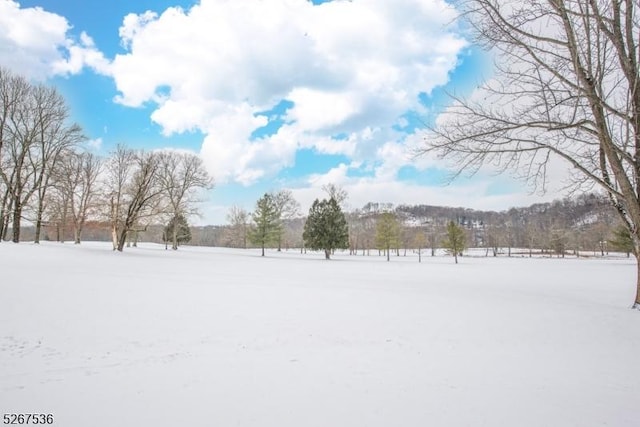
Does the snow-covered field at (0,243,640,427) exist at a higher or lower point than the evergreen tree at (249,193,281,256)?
lower

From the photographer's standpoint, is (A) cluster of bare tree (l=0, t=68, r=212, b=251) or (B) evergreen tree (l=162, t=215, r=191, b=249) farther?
(B) evergreen tree (l=162, t=215, r=191, b=249)

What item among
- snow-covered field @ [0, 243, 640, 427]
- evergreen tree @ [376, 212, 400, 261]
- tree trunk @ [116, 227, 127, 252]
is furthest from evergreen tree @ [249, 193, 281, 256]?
snow-covered field @ [0, 243, 640, 427]

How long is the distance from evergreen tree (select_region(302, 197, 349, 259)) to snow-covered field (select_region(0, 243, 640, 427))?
3127 cm

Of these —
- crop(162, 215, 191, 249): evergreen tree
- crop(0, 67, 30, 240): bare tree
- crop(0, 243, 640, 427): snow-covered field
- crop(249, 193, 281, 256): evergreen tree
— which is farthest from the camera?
crop(162, 215, 191, 249): evergreen tree

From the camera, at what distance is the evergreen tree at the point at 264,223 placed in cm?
4194

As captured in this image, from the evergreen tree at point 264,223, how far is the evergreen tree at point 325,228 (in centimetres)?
470

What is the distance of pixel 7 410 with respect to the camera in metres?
3.13

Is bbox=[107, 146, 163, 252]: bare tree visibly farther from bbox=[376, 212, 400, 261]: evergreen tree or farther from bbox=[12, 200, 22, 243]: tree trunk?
bbox=[376, 212, 400, 261]: evergreen tree

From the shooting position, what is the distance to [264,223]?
138ft

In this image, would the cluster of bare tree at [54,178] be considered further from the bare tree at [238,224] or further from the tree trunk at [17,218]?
the bare tree at [238,224]

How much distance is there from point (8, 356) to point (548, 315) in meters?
10.9

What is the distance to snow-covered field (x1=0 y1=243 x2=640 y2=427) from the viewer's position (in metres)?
3.23

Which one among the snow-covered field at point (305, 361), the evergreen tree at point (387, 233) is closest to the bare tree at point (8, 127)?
the snow-covered field at point (305, 361)

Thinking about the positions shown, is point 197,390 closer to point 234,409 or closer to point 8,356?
point 234,409
